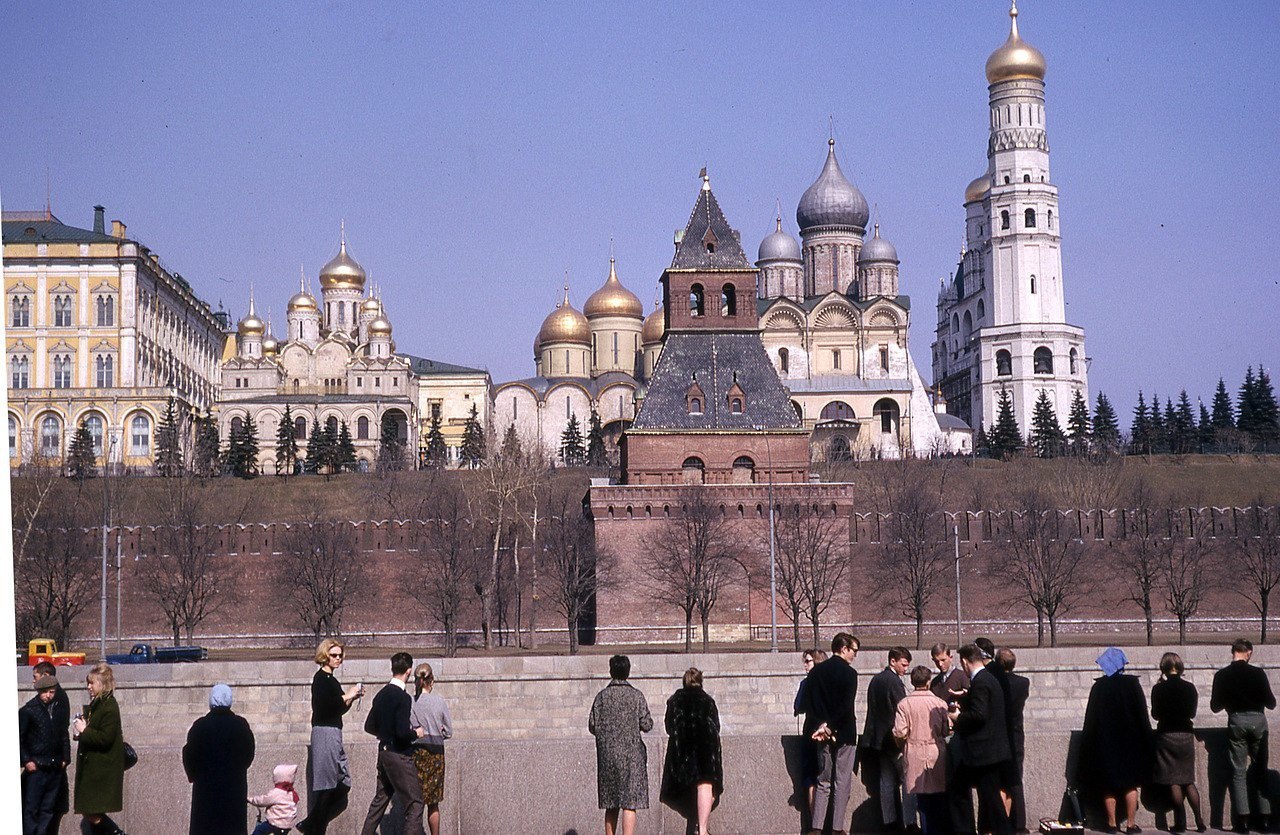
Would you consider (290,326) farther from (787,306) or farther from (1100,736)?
(1100,736)

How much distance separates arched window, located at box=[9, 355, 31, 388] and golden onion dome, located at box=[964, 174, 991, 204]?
57.5m

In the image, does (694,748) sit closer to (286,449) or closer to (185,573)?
(185,573)

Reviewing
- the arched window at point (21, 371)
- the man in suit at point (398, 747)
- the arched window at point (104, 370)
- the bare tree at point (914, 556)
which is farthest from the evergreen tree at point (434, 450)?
the man in suit at point (398, 747)

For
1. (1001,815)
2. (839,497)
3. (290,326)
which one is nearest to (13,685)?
(1001,815)

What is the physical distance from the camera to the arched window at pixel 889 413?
3381 inches

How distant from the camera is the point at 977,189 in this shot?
11038cm

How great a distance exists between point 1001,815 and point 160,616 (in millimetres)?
48700

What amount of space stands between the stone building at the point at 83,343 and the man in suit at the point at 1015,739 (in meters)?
75.9

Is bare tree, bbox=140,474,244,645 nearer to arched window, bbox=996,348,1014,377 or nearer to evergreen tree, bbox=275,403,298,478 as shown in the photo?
evergreen tree, bbox=275,403,298,478

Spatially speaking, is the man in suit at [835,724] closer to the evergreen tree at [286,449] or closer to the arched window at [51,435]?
the evergreen tree at [286,449]

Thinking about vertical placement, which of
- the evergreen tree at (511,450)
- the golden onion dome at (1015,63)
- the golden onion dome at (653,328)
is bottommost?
the evergreen tree at (511,450)

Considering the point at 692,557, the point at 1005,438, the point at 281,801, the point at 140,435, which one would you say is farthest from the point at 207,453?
the point at 281,801

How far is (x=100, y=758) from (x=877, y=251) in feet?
266

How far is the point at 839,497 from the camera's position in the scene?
5256cm
